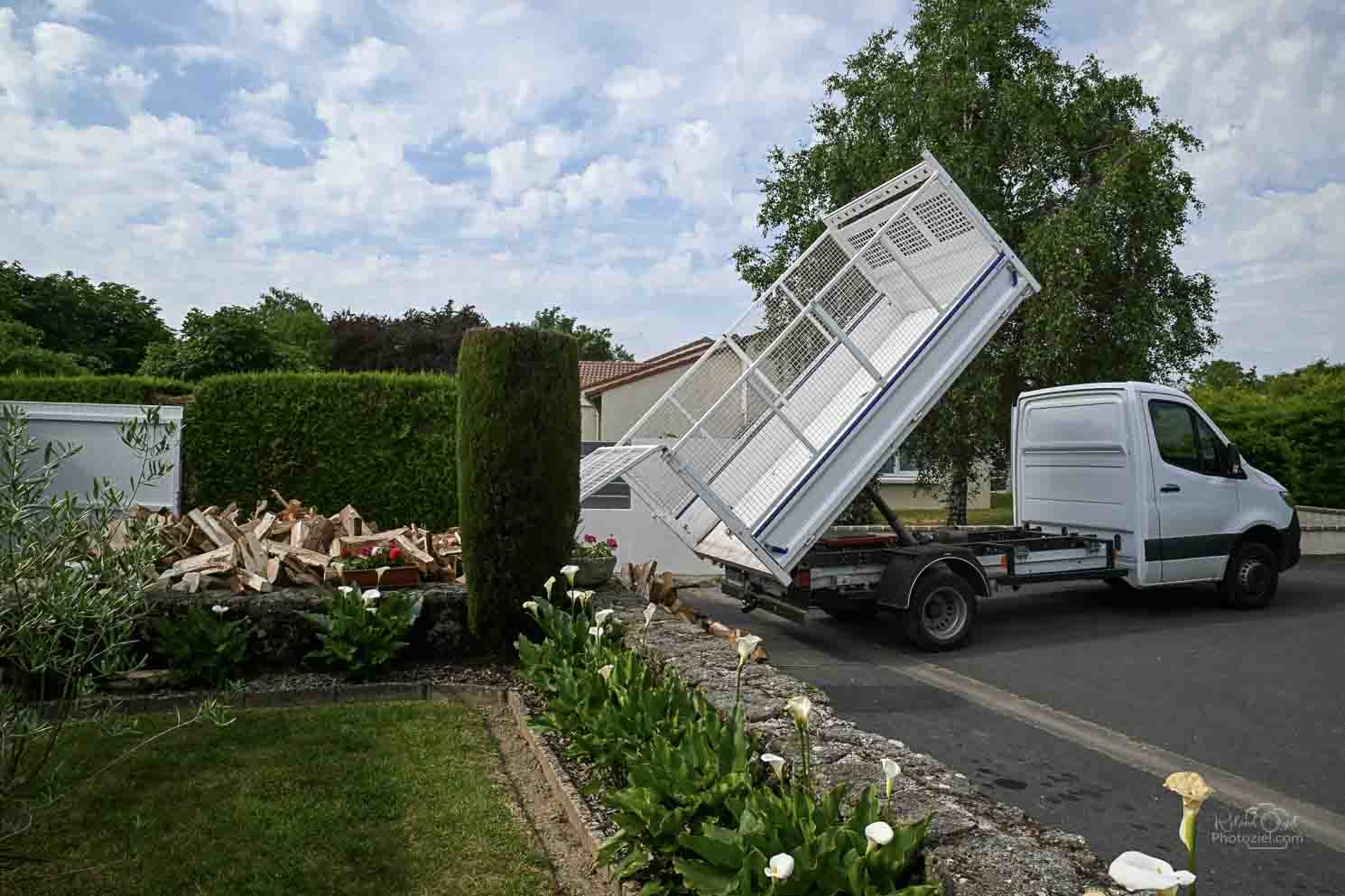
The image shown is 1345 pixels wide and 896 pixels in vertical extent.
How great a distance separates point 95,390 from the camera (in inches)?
425

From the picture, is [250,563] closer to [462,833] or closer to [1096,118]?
[462,833]

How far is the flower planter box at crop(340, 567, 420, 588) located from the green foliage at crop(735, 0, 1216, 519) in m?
8.48

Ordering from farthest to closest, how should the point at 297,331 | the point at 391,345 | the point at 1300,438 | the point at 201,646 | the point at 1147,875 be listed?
the point at 297,331 < the point at 391,345 < the point at 1300,438 < the point at 201,646 < the point at 1147,875

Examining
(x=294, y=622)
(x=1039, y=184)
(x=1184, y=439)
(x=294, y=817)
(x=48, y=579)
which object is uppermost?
(x=1039, y=184)

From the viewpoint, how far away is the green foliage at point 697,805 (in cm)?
202

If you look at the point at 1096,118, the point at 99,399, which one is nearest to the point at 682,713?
the point at 99,399

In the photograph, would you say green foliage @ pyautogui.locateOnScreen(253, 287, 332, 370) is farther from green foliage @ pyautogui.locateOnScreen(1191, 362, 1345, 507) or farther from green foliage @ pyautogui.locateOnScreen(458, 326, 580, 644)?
green foliage @ pyautogui.locateOnScreen(1191, 362, 1345, 507)

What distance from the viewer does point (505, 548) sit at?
219 inches

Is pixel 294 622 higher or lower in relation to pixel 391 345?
lower

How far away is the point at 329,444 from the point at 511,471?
5.56 meters

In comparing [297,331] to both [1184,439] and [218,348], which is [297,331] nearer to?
[218,348]

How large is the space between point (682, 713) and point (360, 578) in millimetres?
3619

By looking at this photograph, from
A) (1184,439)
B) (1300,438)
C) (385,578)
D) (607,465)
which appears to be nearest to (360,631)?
(385,578)

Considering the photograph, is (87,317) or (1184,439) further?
(87,317)
